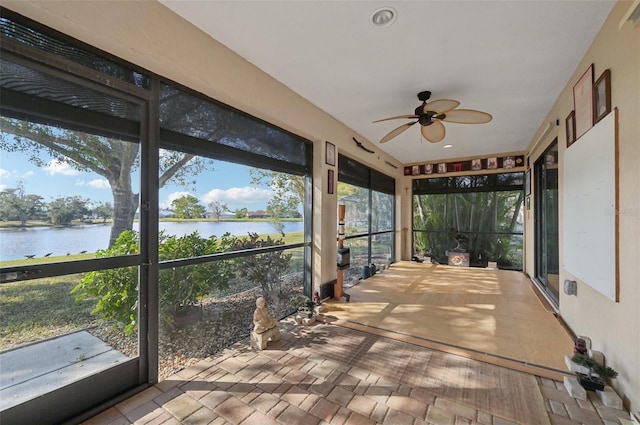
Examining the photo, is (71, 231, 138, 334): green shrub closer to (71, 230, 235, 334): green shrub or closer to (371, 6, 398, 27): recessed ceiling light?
(71, 230, 235, 334): green shrub

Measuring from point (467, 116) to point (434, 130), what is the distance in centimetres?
42

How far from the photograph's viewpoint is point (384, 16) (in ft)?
6.21

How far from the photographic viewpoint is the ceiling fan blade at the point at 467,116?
270 cm

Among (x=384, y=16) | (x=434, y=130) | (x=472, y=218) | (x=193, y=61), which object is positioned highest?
(x=384, y=16)

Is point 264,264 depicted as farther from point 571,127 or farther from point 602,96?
point 571,127

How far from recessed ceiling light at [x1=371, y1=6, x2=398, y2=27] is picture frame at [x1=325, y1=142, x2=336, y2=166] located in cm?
189

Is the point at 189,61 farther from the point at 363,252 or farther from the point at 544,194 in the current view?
the point at 544,194

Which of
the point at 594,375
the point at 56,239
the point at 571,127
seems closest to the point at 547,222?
the point at 571,127

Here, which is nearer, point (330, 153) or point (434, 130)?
point (434, 130)

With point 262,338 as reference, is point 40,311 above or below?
above

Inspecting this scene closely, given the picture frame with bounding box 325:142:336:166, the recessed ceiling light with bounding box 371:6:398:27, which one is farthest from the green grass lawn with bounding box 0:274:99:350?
the picture frame with bounding box 325:142:336:166

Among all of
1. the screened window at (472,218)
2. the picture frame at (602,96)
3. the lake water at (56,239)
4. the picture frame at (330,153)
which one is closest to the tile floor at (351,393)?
the lake water at (56,239)

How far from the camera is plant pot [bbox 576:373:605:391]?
68.3 inches

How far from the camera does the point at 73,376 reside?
5.29 feet
